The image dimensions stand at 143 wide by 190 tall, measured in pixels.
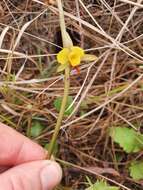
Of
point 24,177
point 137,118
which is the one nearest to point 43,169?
point 24,177

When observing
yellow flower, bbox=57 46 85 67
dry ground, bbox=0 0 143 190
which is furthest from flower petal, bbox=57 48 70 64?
dry ground, bbox=0 0 143 190

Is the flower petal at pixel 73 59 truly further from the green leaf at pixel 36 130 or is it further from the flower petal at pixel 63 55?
the green leaf at pixel 36 130

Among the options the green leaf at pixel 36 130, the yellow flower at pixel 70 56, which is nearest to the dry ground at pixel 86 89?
the green leaf at pixel 36 130

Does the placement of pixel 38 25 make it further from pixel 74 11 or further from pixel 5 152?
pixel 5 152

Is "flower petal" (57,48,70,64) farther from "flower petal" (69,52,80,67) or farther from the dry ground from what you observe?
the dry ground

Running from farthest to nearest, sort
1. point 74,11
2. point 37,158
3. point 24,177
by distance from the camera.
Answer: point 74,11, point 37,158, point 24,177

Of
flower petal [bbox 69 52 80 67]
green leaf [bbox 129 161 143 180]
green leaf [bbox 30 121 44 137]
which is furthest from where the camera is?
green leaf [bbox 30 121 44 137]
